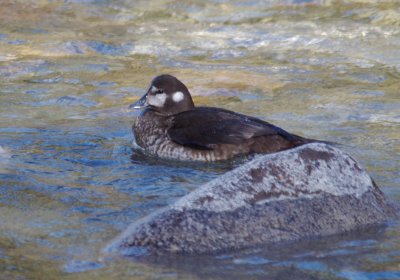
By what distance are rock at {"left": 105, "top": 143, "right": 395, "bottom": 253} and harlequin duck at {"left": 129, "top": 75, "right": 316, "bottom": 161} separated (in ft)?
6.54

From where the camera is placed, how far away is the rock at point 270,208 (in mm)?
5973

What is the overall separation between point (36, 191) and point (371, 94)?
513 centimetres

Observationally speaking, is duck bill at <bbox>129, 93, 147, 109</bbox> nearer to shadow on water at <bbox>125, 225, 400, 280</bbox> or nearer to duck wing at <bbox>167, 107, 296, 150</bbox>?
duck wing at <bbox>167, 107, 296, 150</bbox>

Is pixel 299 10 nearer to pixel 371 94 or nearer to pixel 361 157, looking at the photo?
pixel 371 94

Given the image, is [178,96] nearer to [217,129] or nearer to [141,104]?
[141,104]

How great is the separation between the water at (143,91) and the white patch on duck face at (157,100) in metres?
0.49

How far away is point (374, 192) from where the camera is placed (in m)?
6.85

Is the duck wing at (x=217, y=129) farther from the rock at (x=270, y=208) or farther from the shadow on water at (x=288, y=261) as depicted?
the shadow on water at (x=288, y=261)

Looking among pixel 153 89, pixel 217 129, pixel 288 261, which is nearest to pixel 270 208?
pixel 288 261

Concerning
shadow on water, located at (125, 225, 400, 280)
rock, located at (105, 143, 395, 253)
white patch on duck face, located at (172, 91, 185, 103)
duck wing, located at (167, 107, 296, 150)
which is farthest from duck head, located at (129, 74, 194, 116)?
shadow on water, located at (125, 225, 400, 280)

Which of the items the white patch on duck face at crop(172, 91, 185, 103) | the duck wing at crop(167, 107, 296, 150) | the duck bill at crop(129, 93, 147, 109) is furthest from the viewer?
the duck bill at crop(129, 93, 147, 109)

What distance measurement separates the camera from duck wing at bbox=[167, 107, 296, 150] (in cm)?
884

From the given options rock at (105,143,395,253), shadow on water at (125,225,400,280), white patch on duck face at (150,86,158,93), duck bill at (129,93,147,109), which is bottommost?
shadow on water at (125,225,400,280)

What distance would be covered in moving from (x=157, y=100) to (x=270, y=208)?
373 centimetres
